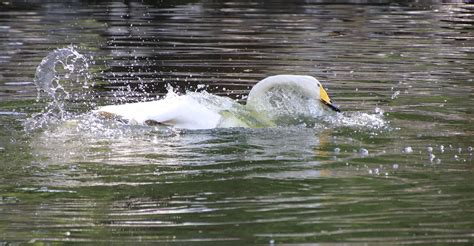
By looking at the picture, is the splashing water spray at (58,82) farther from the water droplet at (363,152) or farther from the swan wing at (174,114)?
the water droplet at (363,152)

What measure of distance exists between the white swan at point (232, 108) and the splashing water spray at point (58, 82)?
3.51ft

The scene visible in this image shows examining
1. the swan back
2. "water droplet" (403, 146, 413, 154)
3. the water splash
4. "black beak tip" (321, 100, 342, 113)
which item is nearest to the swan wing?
the swan back

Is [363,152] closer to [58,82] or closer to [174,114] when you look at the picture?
[174,114]

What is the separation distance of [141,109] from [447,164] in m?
2.93

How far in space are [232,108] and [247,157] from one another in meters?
1.52

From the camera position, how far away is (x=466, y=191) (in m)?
6.88

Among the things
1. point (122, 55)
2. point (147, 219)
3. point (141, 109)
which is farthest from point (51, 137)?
point (122, 55)

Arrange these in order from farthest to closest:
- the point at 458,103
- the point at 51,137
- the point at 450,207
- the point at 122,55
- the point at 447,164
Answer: the point at 122,55 → the point at 458,103 → the point at 51,137 → the point at 447,164 → the point at 450,207

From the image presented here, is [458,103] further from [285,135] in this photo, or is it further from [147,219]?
[147,219]

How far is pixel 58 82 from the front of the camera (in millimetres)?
12562

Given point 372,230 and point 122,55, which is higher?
point 372,230

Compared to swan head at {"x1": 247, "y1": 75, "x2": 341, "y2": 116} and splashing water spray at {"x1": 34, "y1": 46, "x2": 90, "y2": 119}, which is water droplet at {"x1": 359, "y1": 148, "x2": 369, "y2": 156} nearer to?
swan head at {"x1": 247, "y1": 75, "x2": 341, "y2": 116}

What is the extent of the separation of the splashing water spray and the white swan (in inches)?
42.1

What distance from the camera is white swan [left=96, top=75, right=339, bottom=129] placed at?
912cm
